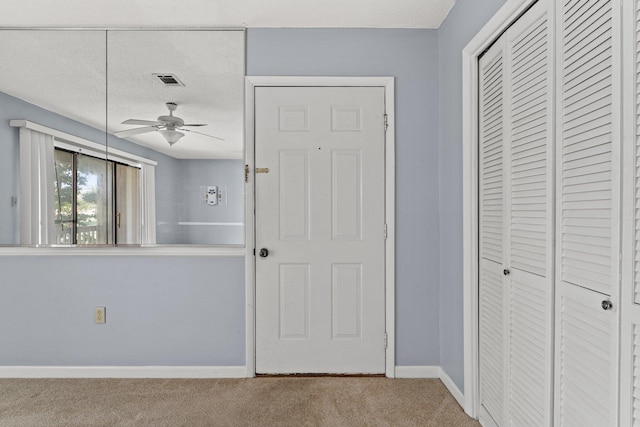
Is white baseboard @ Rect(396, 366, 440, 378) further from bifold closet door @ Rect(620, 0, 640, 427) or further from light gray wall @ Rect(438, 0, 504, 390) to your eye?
bifold closet door @ Rect(620, 0, 640, 427)

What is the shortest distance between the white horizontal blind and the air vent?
2.20 m

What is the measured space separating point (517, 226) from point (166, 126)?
2.21 m

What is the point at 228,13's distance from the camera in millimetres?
2438

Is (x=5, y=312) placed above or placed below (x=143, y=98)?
below

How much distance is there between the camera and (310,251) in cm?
264

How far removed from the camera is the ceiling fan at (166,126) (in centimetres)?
259

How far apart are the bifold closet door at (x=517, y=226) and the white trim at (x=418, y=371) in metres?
0.56

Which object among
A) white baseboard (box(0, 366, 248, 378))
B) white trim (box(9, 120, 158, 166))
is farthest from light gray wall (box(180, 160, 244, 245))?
white baseboard (box(0, 366, 248, 378))

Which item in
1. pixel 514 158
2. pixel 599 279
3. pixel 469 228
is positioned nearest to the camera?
pixel 599 279

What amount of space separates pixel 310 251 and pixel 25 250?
6.40 ft

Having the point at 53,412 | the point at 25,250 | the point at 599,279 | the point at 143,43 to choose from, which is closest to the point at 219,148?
the point at 143,43

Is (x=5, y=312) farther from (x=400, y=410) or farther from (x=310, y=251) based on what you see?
(x=400, y=410)

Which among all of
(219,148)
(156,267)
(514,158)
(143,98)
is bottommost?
(156,267)

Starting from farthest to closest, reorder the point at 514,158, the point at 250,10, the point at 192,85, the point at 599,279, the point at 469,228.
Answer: the point at 192,85 → the point at 250,10 → the point at 469,228 → the point at 514,158 → the point at 599,279
